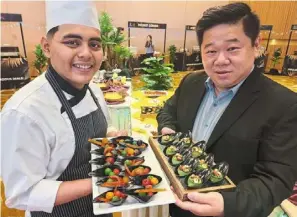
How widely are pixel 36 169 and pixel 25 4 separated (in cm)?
632

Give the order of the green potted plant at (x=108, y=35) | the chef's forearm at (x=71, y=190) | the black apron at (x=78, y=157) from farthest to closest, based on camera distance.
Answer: the green potted plant at (x=108, y=35) → the black apron at (x=78, y=157) → the chef's forearm at (x=71, y=190)

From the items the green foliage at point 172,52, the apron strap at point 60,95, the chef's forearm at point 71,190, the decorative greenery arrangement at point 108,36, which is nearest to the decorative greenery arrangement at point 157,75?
the decorative greenery arrangement at point 108,36

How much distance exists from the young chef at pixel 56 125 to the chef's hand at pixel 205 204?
384 mm

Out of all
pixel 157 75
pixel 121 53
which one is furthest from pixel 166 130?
pixel 121 53

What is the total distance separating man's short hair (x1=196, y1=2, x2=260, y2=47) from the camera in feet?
3.02

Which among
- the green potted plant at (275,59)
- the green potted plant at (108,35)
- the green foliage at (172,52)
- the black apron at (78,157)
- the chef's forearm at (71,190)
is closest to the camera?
the chef's forearm at (71,190)

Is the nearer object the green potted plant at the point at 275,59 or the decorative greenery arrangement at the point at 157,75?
the decorative greenery arrangement at the point at 157,75

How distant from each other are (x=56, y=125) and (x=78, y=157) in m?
0.19

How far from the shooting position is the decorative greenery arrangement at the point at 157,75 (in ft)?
10.4

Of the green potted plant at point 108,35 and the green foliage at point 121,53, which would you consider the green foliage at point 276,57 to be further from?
the green potted plant at point 108,35

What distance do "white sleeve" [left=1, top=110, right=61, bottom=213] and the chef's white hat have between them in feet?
1.30

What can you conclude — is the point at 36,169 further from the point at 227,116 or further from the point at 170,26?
the point at 170,26

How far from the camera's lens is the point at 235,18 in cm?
92

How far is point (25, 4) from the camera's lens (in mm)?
5848
